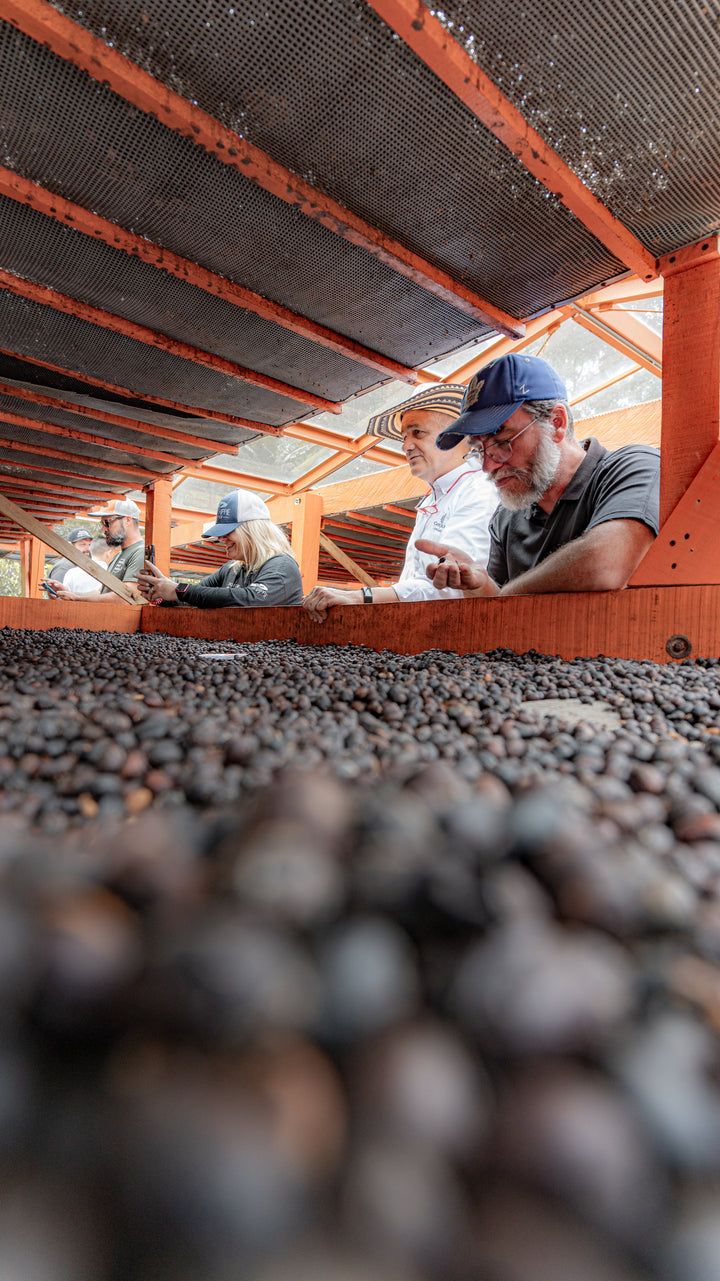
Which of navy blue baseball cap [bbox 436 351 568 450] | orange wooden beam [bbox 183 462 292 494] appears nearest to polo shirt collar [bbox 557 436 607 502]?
navy blue baseball cap [bbox 436 351 568 450]

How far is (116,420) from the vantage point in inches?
190

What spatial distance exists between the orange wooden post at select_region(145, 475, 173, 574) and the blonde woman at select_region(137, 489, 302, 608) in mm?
1108

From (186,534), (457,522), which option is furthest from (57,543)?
(186,534)

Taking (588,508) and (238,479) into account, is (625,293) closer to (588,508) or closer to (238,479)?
(588,508)

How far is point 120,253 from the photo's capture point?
2.87 metres

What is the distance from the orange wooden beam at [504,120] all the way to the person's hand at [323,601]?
2.29 m

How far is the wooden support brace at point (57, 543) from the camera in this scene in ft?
17.9

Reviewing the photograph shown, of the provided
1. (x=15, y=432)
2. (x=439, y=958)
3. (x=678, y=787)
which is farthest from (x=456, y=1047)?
(x=15, y=432)

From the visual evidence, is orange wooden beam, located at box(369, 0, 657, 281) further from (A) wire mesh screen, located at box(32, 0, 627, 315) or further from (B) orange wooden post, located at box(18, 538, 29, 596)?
(B) orange wooden post, located at box(18, 538, 29, 596)

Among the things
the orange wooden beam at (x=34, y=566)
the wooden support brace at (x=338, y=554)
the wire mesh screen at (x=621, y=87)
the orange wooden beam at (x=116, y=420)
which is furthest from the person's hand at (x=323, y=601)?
the orange wooden beam at (x=34, y=566)

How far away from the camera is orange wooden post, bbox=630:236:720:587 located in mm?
2424

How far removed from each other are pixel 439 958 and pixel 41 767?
38.1 inches

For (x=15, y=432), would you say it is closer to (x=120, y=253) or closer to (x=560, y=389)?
(x=120, y=253)

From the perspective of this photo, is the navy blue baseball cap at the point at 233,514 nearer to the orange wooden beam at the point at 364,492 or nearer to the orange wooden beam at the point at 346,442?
the orange wooden beam at the point at 346,442
